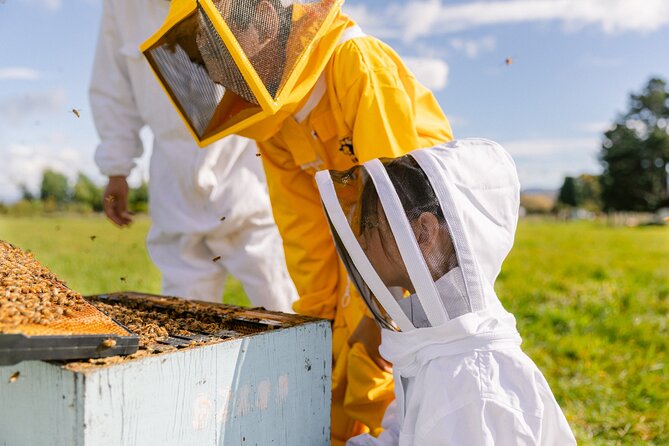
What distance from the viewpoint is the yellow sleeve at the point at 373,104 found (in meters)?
1.83

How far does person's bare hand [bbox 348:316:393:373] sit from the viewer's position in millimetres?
2088

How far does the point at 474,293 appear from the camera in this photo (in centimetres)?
145

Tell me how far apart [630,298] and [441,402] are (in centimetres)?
464

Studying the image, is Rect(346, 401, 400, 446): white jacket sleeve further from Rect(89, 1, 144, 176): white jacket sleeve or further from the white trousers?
Rect(89, 1, 144, 176): white jacket sleeve

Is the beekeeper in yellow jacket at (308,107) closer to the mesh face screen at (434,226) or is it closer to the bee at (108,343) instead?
the mesh face screen at (434,226)

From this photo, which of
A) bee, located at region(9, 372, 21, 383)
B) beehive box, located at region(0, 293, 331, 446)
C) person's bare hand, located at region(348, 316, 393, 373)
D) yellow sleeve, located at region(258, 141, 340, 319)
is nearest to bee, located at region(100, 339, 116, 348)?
beehive box, located at region(0, 293, 331, 446)

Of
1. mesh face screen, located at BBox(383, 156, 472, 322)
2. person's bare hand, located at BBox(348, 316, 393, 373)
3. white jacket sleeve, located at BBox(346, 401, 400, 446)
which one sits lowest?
white jacket sleeve, located at BBox(346, 401, 400, 446)

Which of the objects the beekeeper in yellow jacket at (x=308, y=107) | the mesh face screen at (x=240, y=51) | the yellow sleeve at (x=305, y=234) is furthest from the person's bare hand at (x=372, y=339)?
the mesh face screen at (x=240, y=51)

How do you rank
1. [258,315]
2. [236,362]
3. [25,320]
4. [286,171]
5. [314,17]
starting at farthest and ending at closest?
[286,171] < [314,17] < [258,315] < [236,362] < [25,320]

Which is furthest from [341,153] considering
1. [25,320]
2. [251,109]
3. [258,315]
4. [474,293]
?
[25,320]

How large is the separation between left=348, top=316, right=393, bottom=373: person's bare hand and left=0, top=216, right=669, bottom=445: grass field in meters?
1.02

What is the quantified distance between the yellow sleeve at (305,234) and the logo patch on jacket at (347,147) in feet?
1.00

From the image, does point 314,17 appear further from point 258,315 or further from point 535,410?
point 535,410

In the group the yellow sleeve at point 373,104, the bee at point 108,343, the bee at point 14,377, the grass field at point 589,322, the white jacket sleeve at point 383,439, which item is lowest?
the grass field at point 589,322
